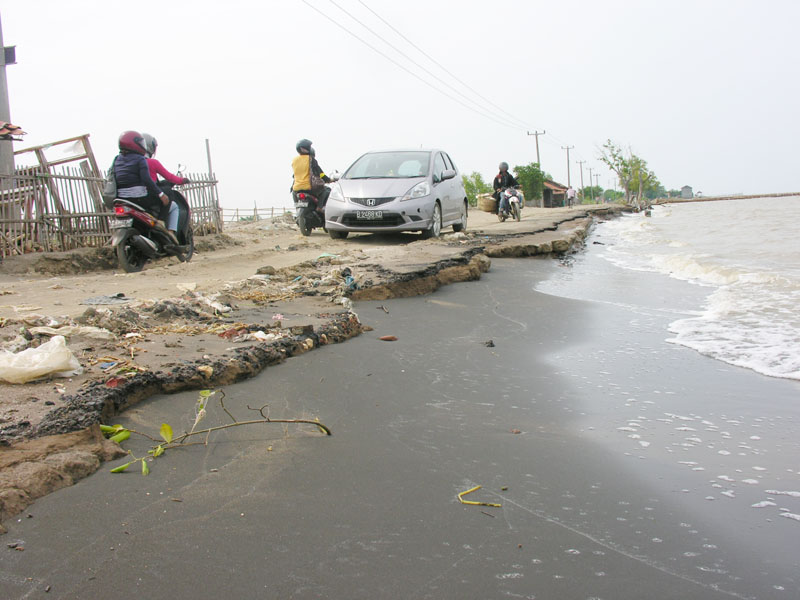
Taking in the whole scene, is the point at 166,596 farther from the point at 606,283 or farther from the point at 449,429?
the point at 606,283

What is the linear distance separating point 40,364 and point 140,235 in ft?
17.0

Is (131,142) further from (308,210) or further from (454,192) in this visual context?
(454,192)

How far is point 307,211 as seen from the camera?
11.3 m

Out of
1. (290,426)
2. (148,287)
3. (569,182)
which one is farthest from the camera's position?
(569,182)

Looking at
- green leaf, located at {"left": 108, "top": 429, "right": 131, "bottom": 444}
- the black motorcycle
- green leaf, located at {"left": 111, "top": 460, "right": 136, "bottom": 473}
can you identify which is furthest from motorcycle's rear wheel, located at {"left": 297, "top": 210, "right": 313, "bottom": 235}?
green leaf, located at {"left": 111, "top": 460, "right": 136, "bottom": 473}

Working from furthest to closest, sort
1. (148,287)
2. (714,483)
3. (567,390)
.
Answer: (148,287) → (567,390) → (714,483)

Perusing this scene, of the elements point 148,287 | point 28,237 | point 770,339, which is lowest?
point 770,339

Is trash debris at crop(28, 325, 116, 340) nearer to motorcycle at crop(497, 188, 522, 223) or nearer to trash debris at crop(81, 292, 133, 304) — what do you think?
trash debris at crop(81, 292, 133, 304)

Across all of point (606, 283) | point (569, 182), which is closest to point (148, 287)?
point (606, 283)

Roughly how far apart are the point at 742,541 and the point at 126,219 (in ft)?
23.0

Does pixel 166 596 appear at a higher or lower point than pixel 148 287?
lower

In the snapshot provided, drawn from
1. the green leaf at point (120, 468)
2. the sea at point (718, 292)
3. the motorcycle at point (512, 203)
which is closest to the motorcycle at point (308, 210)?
the sea at point (718, 292)

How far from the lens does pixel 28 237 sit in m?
8.47

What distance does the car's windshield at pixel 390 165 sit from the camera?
10.0 meters
